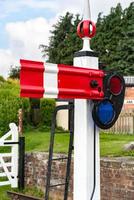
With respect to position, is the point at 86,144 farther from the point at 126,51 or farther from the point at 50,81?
the point at 126,51

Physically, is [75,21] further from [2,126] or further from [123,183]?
[123,183]

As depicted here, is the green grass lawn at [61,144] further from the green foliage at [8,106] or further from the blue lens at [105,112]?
the blue lens at [105,112]


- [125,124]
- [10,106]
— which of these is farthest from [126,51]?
[10,106]

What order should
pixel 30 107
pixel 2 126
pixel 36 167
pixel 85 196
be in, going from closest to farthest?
pixel 85 196 → pixel 36 167 → pixel 2 126 → pixel 30 107

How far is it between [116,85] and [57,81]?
49 cm

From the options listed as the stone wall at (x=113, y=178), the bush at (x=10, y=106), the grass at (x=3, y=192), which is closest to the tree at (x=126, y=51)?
the bush at (x=10, y=106)

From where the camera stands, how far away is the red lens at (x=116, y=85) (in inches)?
108

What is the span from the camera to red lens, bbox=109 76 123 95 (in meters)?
2.74

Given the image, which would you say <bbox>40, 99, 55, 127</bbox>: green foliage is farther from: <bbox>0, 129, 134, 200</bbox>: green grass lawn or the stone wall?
the stone wall

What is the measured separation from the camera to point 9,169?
814 centimetres

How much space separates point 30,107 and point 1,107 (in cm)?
205

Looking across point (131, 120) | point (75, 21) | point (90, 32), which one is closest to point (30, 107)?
point (131, 120)

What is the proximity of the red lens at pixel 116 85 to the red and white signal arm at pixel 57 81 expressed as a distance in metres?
0.15

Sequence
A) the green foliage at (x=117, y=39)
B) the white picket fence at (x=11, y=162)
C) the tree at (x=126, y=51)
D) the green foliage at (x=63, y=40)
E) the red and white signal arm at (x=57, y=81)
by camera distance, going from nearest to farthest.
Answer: the red and white signal arm at (x=57, y=81) → the white picket fence at (x=11, y=162) → the tree at (x=126, y=51) → the green foliage at (x=117, y=39) → the green foliage at (x=63, y=40)
